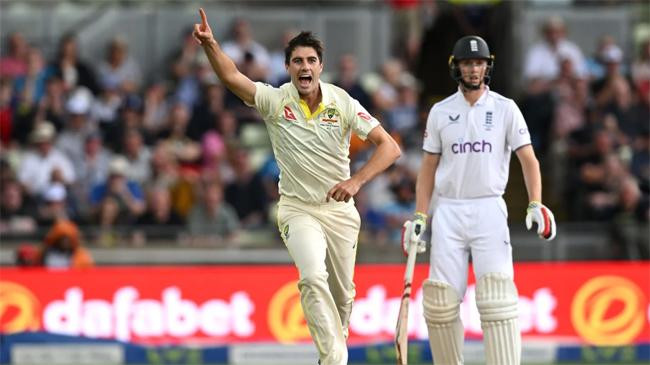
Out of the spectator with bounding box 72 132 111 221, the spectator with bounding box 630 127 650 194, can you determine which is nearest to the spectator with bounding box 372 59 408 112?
the spectator with bounding box 630 127 650 194

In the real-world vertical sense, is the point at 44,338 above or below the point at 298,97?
below

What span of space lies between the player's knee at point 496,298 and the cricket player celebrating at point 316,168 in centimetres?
81

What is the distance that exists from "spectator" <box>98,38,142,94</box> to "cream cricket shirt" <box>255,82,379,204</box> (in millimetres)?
8209

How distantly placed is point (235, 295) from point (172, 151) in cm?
299

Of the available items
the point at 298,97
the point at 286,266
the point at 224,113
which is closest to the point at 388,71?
the point at 224,113

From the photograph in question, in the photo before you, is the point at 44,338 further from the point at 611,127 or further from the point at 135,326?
the point at 611,127

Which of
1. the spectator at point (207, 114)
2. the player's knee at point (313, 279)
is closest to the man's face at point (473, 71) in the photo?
the player's knee at point (313, 279)

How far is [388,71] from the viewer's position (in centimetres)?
1769

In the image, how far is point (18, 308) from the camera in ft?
45.4

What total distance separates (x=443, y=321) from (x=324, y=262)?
2.51ft

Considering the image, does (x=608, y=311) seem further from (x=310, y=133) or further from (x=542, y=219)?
(x=310, y=133)

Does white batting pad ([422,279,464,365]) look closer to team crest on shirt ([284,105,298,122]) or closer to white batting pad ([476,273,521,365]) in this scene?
white batting pad ([476,273,521,365])

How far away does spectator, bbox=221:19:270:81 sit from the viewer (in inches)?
679

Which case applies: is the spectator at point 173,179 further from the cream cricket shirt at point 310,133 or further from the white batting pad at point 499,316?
the white batting pad at point 499,316
